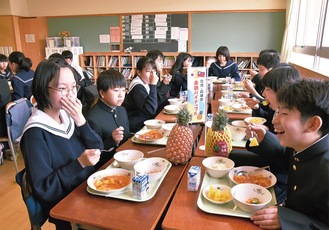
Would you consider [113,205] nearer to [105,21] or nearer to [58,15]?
[105,21]

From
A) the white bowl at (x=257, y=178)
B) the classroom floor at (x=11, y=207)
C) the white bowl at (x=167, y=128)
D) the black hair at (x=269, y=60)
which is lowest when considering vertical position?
the classroom floor at (x=11, y=207)

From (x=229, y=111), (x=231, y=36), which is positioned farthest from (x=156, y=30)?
(x=229, y=111)

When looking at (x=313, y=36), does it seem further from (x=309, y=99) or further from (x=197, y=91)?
(x=309, y=99)

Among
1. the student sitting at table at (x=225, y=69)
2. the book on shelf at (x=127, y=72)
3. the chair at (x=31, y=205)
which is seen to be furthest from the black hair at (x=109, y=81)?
the book on shelf at (x=127, y=72)

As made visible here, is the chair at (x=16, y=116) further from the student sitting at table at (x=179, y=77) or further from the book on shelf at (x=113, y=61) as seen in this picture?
the book on shelf at (x=113, y=61)

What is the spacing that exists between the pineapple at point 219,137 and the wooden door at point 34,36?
7019mm

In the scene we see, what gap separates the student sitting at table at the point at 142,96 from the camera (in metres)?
2.72

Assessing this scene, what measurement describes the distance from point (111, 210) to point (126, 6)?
6307 mm

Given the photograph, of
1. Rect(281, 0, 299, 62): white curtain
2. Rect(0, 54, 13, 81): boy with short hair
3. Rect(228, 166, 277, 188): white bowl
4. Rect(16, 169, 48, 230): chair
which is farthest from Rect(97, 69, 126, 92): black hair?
Rect(281, 0, 299, 62): white curtain

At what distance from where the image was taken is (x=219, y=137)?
4.72ft

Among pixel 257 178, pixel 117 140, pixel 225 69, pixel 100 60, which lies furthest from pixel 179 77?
pixel 100 60

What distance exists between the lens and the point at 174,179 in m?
1.31

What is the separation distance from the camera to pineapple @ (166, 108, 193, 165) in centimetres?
142

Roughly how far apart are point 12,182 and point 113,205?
241 cm
